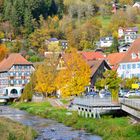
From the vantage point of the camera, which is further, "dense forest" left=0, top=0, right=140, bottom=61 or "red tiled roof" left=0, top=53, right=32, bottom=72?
"dense forest" left=0, top=0, right=140, bottom=61

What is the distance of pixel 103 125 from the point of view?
4603 centimetres

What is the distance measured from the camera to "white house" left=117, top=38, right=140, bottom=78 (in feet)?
278

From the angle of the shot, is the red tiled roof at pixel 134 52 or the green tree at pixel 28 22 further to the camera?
the green tree at pixel 28 22

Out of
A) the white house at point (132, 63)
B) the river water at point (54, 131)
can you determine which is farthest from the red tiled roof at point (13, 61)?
the river water at point (54, 131)

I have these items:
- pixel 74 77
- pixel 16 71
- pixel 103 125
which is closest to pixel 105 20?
pixel 16 71

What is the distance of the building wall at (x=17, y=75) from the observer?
114 m

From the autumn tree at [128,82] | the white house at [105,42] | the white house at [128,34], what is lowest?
the autumn tree at [128,82]

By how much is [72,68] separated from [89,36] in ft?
255

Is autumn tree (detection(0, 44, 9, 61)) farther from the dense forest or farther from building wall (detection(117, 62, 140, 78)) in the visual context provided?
building wall (detection(117, 62, 140, 78))

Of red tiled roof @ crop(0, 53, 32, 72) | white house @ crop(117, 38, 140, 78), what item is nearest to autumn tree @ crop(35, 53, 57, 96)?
white house @ crop(117, 38, 140, 78)

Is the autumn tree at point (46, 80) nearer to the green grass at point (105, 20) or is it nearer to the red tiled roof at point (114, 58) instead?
the red tiled roof at point (114, 58)

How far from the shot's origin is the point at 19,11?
534 feet

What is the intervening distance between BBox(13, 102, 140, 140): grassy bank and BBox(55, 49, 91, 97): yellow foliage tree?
5.00m

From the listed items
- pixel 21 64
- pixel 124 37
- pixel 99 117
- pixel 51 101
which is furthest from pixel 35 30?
pixel 99 117
